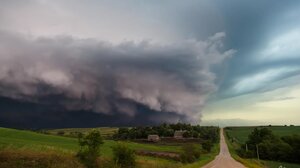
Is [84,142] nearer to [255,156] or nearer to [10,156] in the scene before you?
[10,156]

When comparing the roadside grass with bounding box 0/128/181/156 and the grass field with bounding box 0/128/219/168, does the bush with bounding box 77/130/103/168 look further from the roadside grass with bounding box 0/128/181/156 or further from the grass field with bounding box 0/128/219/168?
the roadside grass with bounding box 0/128/181/156

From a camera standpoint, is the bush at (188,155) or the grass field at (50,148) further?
the bush at (188,155)

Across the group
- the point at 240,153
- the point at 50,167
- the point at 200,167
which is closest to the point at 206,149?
the point at 240,153

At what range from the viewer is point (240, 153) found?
455ft

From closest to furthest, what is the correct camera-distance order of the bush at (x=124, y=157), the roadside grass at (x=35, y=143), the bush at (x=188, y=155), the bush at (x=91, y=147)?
the bush at (x=91, y=147) → the bush at (x=124, y=157) → the roadside grass at (x=35, y=143) → the bush at (x=188, y=155)

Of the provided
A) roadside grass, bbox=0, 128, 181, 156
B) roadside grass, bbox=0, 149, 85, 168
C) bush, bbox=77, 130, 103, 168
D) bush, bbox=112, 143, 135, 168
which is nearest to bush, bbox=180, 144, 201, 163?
roadside grass, bbox=0, 128, 181, 156

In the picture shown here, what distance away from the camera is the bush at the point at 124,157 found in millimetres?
50062

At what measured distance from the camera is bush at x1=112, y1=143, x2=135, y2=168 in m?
50.1

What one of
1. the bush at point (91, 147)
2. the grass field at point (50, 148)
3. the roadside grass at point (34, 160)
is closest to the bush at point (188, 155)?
the grass field at point (50, 148)

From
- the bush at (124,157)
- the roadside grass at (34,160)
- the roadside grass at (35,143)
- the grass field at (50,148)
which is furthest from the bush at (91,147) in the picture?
the roadside grass at (35,143)

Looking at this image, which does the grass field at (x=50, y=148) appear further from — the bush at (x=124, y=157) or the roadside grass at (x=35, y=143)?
the bush at (x=124, y=157)

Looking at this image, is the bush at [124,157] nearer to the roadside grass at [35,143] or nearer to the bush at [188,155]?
the roadside grass at [35,143]

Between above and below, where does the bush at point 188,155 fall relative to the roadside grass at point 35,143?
below

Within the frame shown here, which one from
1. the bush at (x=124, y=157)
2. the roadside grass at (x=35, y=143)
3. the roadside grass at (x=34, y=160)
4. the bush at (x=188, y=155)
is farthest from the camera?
the bush at (x=188, y=155)
